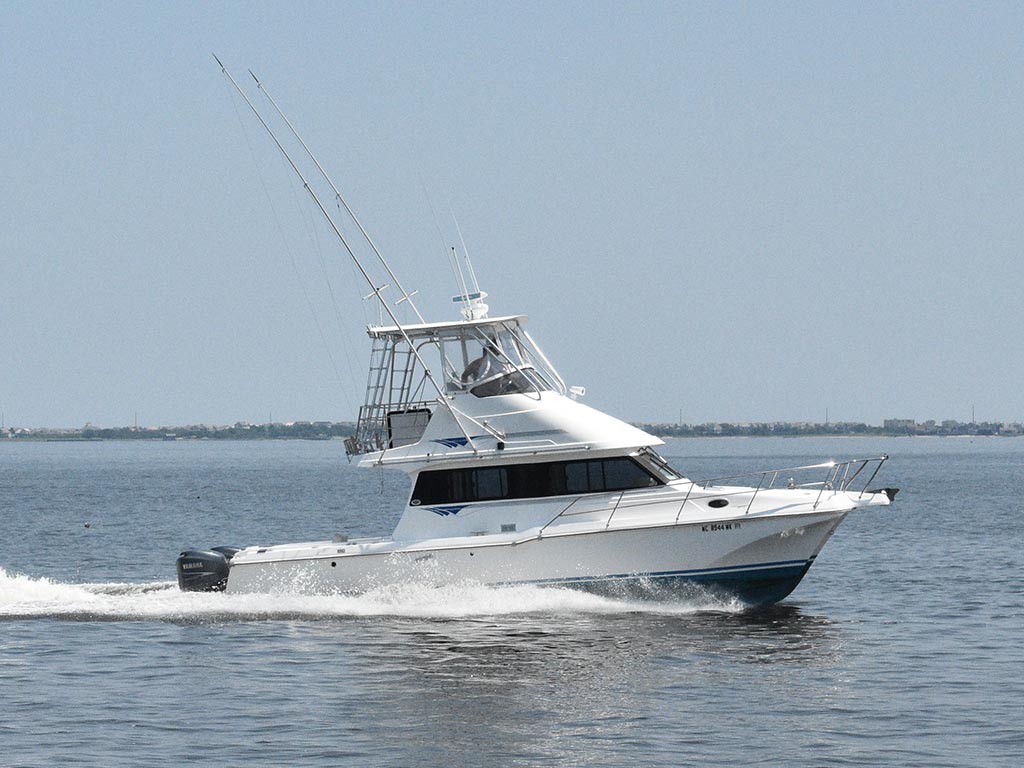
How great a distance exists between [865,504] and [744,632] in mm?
2672

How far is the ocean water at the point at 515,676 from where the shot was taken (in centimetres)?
1377

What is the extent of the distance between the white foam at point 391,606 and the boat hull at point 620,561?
131mm

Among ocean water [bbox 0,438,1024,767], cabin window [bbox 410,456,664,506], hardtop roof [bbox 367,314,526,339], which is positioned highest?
hardtop roof [bbox 367,314,526,339]

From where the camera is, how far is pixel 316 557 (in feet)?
69.1

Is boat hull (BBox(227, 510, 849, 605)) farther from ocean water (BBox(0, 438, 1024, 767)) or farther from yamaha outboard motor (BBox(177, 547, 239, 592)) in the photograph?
yamaha outboard motor (BBox(177, 547, 239, 592))

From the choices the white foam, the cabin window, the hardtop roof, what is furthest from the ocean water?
the hardtop roof

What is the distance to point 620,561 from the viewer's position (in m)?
20.6

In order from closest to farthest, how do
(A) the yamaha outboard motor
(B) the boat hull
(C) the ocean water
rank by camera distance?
(C) the ocean water, (B) the boat hull, (A) the yamaha outboard motor

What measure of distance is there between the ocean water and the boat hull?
0.25m

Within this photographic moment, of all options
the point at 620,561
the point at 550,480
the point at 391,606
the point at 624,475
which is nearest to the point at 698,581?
the point at 620,561

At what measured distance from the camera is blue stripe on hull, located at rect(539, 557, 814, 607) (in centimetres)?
2069

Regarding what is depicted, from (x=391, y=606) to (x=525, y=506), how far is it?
243 cm

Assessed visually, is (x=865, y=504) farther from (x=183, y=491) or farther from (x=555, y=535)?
(x=183, y=491)

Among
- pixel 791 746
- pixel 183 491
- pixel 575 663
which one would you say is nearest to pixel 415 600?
pixel 575 663
